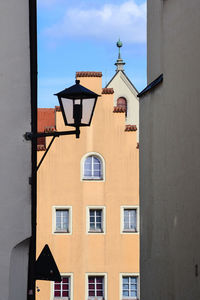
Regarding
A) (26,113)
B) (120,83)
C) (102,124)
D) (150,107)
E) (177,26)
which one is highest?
(120,83)

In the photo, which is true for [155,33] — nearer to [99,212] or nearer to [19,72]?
[19,72]

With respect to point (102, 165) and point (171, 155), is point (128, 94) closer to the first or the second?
point (102, 165)

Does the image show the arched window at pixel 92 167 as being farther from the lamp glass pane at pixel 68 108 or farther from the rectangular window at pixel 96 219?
the lamp glass pane at pixel 68 108

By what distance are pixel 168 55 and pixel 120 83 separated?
30.3m

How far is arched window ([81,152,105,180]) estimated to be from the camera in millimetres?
23141

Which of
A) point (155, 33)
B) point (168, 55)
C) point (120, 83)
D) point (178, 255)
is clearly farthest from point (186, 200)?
point (120, 83)

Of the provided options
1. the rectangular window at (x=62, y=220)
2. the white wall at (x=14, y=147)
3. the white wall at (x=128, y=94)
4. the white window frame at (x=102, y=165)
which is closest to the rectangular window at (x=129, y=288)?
the rectangular window at (x=62, y=220)

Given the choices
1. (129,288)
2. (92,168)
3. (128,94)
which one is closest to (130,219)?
(92,168)

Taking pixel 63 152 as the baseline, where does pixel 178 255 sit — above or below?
below

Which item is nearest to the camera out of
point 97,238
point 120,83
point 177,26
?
point 177,26

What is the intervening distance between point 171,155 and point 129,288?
1491 centimetres

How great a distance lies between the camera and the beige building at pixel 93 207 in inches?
889

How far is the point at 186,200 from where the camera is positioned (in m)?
7.74

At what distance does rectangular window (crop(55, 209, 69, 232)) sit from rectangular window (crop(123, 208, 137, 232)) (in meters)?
2.11
